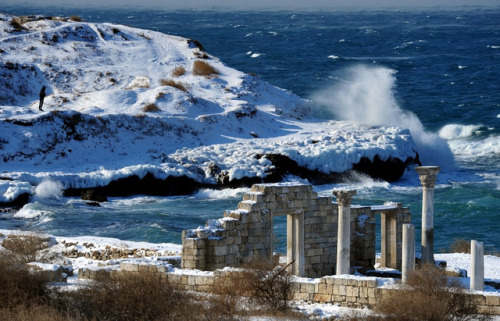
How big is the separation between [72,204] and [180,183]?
5384 millimetres

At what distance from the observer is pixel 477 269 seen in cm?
2445

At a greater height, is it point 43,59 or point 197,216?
point 43,59

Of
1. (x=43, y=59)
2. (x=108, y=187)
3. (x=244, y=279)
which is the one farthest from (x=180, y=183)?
(x=244, y=279)

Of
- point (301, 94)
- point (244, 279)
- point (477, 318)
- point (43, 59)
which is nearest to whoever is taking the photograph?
point (477, 318)

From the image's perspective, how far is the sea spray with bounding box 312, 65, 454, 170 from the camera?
201 ft

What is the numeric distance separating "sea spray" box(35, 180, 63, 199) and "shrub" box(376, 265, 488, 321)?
26892mm

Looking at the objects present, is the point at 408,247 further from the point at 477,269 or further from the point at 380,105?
the point at 380,105

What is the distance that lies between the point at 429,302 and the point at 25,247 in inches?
494

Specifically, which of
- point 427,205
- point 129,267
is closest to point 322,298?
point 129,267

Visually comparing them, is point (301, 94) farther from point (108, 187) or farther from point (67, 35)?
point (108, 187)

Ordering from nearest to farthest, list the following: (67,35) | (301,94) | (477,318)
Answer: (477,318)
(67,35)
(301,94)

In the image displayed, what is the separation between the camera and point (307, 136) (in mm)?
57125

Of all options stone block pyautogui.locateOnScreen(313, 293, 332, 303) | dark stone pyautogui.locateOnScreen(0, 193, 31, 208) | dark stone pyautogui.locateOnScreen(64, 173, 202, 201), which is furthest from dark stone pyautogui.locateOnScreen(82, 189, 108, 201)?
stone block pyautogui.locateOnScreen(313, 293, 332, 303)

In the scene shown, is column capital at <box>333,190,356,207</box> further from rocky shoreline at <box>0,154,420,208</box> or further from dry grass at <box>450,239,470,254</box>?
rocky shoreline at <box>0,154,420,208</box>
